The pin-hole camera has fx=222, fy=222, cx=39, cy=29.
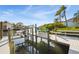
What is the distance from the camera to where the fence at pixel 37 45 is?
93.1 inches

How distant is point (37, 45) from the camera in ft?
7.93

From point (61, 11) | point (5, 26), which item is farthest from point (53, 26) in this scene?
point (5, 26)

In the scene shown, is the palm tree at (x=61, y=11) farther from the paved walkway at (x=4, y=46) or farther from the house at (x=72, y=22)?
the paved walkway at (x=4, y=46)

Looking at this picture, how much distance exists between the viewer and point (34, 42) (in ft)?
7.96

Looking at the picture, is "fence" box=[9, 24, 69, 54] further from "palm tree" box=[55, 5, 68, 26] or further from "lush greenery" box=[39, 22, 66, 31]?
"palm tree" box=[55, 5, 68, 26]

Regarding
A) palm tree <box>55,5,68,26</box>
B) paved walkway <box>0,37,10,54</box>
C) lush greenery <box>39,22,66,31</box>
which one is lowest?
paved walkway <box>0,37,10,54</box>

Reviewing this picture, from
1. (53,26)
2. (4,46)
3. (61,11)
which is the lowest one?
(4,46)

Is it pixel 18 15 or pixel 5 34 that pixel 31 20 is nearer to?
pixel 18 15

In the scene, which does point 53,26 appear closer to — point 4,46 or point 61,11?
point 61,11

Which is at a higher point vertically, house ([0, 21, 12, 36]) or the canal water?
house ([0, 21, 12, 36])

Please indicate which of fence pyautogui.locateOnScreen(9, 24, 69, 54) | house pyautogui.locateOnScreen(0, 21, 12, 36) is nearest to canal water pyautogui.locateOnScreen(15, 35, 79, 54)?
fence pyautogui.locateOnScreen(9, 24, 69, 54)

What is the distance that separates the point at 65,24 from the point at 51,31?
0.17 meters

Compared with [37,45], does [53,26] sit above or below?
above

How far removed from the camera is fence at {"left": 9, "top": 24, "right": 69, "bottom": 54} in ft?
7.76
